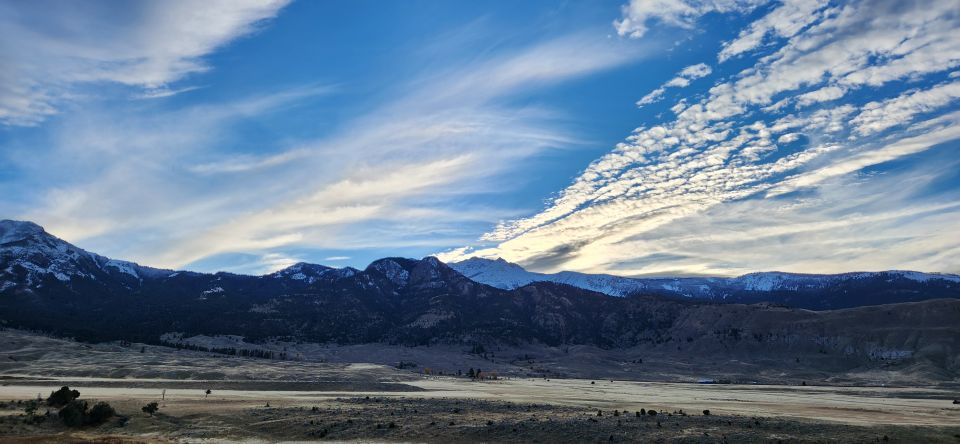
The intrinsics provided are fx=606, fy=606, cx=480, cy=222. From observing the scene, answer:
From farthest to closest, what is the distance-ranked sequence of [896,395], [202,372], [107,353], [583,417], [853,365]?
[853,365] → [107,353] → [202,372] → [896,395] → [583,417]

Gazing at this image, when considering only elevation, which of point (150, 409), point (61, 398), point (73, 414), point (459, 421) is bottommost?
point (459, 421)

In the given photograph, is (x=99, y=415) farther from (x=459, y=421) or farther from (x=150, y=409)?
(x=459, y=421)

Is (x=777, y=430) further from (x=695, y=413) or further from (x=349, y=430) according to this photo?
(x=349, y=430)

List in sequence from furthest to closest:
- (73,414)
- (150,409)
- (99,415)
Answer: (150,409), (99,415), (73,414)

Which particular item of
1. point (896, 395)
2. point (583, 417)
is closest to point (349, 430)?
point (583, 417)

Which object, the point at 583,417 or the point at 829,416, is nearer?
the point at 583,417

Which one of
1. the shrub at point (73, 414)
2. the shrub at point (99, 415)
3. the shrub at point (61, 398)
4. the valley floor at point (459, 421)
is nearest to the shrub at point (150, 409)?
the valley floor at point (459, 421)

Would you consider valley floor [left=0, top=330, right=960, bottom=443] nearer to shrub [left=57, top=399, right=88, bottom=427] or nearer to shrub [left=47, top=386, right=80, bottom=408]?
shrub [left=57, top=399, right=88, bottom=427]

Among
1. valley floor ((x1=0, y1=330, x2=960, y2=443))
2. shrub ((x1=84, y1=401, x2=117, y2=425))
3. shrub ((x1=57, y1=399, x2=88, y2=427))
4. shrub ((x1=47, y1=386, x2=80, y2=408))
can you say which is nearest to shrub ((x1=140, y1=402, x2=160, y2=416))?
valley floor ((x1=0, y1=330, x2=960, y2=443))

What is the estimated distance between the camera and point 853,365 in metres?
197

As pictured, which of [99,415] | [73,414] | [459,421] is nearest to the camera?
[73,414]

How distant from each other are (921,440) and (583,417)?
93.0 ft

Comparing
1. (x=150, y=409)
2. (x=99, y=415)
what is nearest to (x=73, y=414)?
(x=99, y=415)

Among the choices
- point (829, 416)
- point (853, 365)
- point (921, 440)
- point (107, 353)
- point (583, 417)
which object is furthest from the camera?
point (853, 365)
